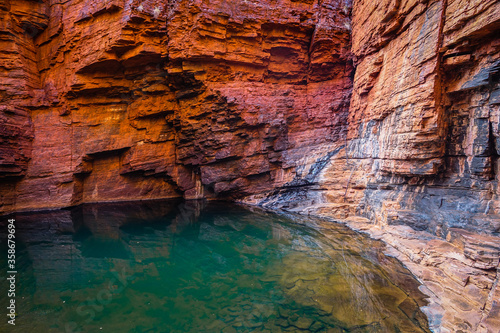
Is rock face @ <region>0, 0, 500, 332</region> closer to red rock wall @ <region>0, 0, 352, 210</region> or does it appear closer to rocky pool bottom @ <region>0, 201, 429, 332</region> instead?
red rock wall @ <region>0, 0, 352, 210</region>

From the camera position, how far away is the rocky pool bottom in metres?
4.95

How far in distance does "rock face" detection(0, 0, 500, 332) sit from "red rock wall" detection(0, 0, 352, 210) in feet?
0.23

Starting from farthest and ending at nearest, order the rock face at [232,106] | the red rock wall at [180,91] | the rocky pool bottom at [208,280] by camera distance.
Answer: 1. the red rock wall at [180,91]
2. the rock face at [232,106]
3. the rocky pool bottom at [208,280]

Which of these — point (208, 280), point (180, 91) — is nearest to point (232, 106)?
point (180, 91)

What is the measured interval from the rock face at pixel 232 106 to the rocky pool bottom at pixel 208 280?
2260 mm

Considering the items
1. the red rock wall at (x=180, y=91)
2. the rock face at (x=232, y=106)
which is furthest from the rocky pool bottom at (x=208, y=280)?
the red rock wall at (x=180, y=91)

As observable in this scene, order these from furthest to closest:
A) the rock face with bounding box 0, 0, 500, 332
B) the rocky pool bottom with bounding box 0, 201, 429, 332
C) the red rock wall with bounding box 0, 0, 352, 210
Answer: the red rock wall with bounding box 0, 0, 352, 210
the rock face with bounding box 0, 0, 500, 332
the rocky pool bottom with bounding box 0, 201, 429, 332

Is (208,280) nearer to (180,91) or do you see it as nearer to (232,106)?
(232,106)

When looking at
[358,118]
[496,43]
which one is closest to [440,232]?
[496,43]

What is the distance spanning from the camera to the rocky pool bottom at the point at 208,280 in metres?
4.95

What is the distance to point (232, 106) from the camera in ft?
48.1

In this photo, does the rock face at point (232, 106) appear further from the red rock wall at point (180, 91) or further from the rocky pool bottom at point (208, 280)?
the rocky pool bottom at point (208, 280)

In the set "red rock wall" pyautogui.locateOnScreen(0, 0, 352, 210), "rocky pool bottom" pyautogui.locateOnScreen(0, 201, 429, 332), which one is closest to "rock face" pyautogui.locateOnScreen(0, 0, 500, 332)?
"red rock wall" pyautogui.locateOnScreen(0, 0, 352, 210)

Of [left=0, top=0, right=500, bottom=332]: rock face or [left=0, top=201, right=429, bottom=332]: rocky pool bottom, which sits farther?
[left=0, top=0, right=500, bottom=332]: rock face
